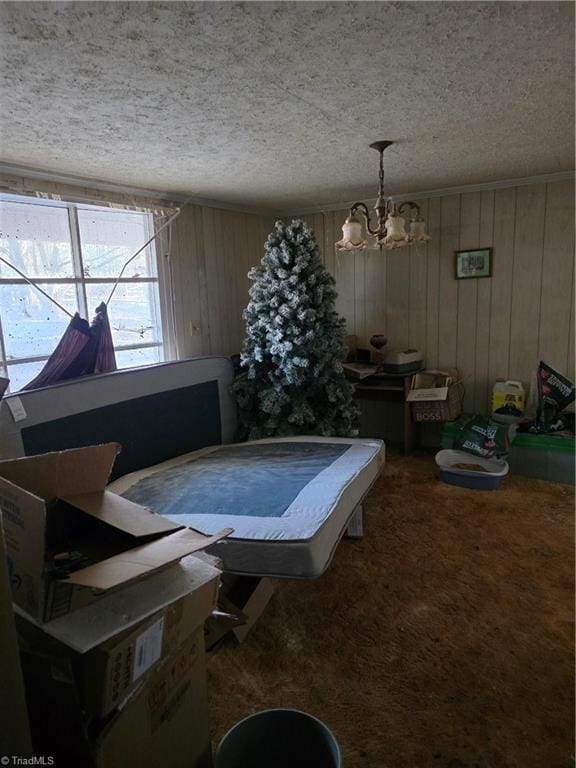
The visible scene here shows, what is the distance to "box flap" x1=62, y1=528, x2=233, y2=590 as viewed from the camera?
0.92 metres

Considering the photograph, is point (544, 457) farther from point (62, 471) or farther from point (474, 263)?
Answer: point (62, 471)

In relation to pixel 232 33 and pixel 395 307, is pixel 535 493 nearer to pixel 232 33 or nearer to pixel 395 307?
pixel 395 307

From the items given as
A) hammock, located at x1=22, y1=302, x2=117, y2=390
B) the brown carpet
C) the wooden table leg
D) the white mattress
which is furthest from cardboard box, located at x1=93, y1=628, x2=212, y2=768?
the wooden table leg

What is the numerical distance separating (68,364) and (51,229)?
0.84 metres

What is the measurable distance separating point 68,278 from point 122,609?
242 centimetres

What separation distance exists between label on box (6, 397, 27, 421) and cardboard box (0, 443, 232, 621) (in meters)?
1.13

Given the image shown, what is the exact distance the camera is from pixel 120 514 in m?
1.17

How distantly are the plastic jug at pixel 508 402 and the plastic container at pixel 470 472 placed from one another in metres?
0.39

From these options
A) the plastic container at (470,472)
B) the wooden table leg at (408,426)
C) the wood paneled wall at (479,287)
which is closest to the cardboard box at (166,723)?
the plastic container at (470,472)

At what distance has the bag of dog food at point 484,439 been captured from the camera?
3.38 metres

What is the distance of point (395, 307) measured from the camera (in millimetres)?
4246

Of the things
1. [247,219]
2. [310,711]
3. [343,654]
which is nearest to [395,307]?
[247,219]

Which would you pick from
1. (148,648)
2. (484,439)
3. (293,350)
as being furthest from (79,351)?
(484,439)

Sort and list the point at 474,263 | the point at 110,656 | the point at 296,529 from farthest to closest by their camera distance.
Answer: the point at 474,263 → the point at 296,529 → the point at 110,656
